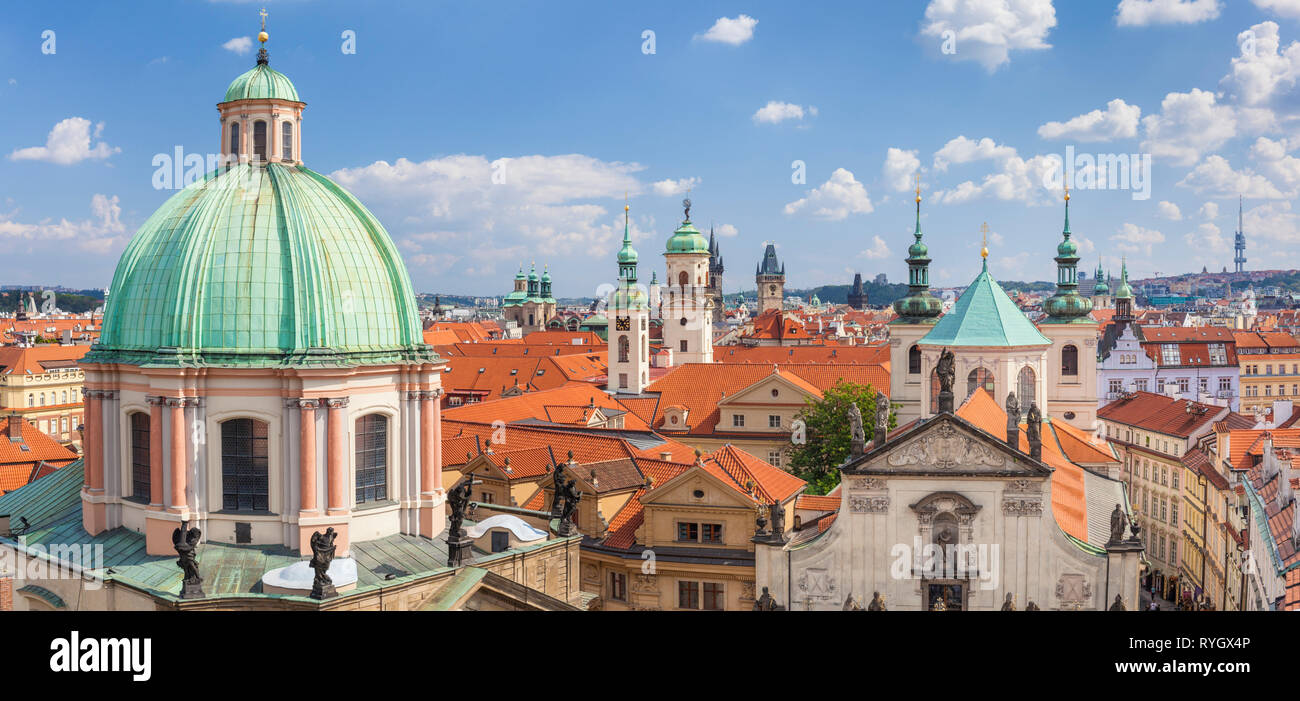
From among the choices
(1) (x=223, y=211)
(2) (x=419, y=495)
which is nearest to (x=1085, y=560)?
(2) (x=419, y=495)

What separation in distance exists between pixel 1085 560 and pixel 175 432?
28218 millimetres

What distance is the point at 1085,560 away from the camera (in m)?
34.8

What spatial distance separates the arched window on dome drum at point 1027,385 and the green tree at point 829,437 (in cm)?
711

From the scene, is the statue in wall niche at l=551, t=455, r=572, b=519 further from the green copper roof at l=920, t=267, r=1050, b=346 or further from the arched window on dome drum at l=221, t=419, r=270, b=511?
the green copper roof at l=920, t=267, r=1050, b=346

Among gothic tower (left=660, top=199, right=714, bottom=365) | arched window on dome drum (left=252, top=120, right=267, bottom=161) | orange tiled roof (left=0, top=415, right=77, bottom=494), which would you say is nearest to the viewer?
arched window on dome drum (left=252, top=120, right=267, bottom=161)

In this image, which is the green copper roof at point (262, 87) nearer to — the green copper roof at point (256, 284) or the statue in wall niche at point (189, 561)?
the green copper roof at point (256, 284)

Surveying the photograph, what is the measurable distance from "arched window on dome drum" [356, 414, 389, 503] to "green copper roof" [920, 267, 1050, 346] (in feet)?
128

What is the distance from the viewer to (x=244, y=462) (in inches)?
1084

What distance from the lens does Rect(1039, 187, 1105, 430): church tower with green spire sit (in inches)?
2618

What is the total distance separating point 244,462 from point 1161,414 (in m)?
65.1

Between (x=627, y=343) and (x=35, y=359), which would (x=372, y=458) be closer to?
(x=627, y=343)

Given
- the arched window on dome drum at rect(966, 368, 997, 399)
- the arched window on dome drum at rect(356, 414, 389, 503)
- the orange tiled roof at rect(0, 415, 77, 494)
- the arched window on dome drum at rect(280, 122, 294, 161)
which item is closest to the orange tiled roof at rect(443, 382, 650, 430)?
the orange tiled roof at rect(0, 415, 77, 494)

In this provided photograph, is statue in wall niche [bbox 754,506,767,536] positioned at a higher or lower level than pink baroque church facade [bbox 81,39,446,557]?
lower

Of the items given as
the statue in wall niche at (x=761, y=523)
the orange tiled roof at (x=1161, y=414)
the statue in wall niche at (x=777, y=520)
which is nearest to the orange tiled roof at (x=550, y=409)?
the statue in wall niche at (x=761, y=523)
